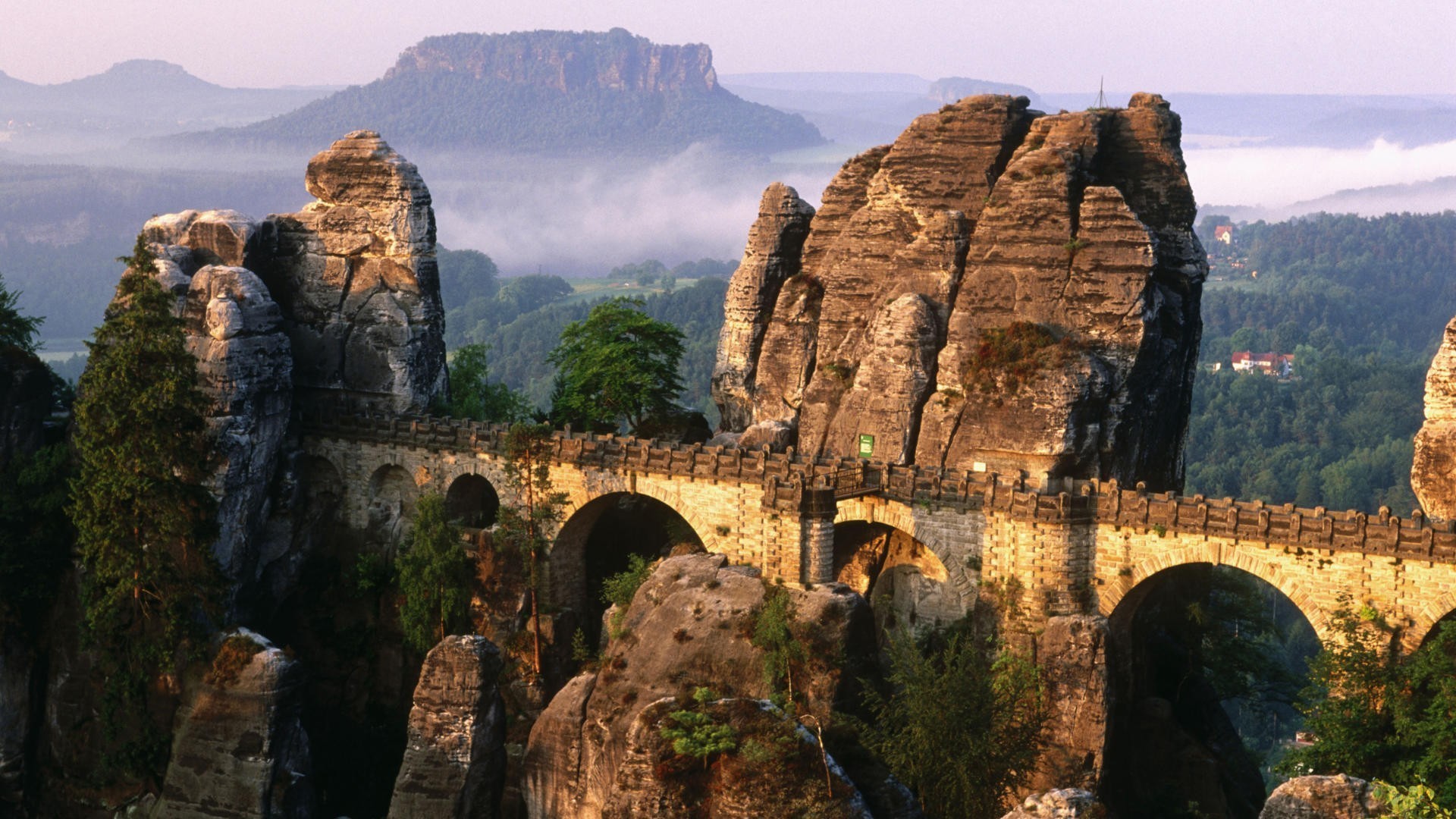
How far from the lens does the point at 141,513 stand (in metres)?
49.1

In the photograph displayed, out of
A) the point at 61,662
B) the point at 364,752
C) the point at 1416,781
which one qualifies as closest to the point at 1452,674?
the point at 1416,781

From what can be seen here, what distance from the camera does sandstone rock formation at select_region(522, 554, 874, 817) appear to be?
42.3 meters

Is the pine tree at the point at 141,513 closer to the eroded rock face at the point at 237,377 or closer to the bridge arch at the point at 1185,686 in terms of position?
the eroded rock face at the point at 237,377

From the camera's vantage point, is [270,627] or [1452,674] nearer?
[1452,674]

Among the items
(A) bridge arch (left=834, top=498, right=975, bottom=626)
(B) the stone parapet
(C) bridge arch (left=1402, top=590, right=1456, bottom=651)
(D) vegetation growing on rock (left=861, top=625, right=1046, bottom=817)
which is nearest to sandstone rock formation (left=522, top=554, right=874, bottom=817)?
(D) vegetation growing on rock (left=861, top=625, right=1046, bottom=817)

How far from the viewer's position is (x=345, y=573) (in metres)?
56.7

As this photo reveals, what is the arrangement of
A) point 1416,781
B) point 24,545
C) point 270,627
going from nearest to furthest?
point 1416,781 < point 24,545 < point 270,627

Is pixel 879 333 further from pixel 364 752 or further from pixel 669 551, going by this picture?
pixel 364 752

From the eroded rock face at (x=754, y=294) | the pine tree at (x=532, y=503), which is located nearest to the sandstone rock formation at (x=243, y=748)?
the pine tree at (x=532, y=503)

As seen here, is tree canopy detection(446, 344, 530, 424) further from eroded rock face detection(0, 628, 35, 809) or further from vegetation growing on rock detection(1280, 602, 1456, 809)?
vegetation growing on rock detection(1280, 602, 1456, 809)

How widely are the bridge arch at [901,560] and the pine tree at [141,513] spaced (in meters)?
18.7

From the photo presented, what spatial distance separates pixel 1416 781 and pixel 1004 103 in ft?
88.7

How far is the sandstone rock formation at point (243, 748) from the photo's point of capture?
48.1m

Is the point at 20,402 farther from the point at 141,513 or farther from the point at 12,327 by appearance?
the point at 141,513
